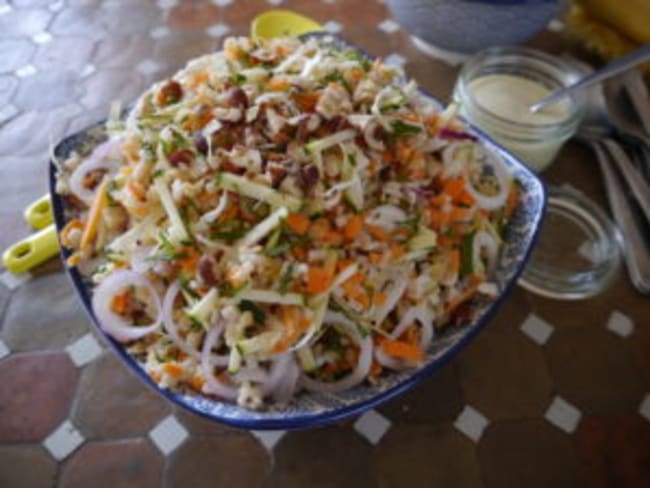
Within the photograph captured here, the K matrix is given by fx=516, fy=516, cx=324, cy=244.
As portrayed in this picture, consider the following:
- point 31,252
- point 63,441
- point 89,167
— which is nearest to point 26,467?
point 63,441

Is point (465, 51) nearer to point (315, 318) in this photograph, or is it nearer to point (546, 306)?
point (546, 306)

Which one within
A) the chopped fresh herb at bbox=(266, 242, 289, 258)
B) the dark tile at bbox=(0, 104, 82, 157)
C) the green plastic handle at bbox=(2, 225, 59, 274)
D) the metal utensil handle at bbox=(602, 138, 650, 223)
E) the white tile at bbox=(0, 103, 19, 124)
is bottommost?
the green plastic handle at bbox=(2, 225, 59, 274)

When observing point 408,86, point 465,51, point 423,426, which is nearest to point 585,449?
point 423,426

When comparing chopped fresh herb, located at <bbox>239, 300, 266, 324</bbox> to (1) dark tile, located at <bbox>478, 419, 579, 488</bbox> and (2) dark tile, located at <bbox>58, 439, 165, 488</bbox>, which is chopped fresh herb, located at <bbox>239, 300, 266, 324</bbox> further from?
(1) dark tile, located at <bbox>478, 419, 579, 488</bbox>

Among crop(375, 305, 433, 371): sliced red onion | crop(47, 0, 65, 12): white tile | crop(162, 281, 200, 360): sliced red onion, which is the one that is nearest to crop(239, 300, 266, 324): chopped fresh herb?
crop(162, 281, 200, 360): sliced red onion

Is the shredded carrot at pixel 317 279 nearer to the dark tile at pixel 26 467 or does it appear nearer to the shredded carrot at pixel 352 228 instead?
the shredded carrot at pixel 352 228
